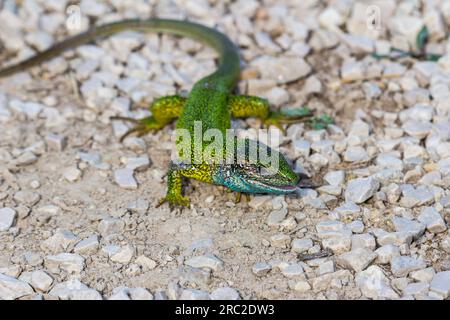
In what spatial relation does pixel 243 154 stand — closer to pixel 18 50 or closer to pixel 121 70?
pixel 121 70

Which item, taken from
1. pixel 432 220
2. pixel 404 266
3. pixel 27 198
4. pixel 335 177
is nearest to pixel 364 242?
pixel 404 266

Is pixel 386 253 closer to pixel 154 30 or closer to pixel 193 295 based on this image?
pixel 193 295

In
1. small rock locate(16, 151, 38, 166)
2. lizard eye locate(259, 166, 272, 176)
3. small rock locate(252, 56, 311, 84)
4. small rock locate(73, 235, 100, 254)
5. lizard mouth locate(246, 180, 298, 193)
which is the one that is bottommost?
small rock locate(73, 235, 100, 254)

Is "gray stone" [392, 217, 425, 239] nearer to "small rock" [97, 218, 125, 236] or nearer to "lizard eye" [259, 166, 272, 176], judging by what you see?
"lizard eye" [259, 166, 272, 176]

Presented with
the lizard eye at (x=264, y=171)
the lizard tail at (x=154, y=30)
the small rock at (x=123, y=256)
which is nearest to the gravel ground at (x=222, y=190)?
the small rock at (x=123, y=256)

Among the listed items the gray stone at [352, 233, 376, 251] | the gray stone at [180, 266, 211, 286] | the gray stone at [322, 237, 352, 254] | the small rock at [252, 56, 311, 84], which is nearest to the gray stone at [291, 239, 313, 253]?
the gray stone at [322, 237, 352, 254]

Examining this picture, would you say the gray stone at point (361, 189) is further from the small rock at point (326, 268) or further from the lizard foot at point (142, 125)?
the lizard foot at point (142, 125)
